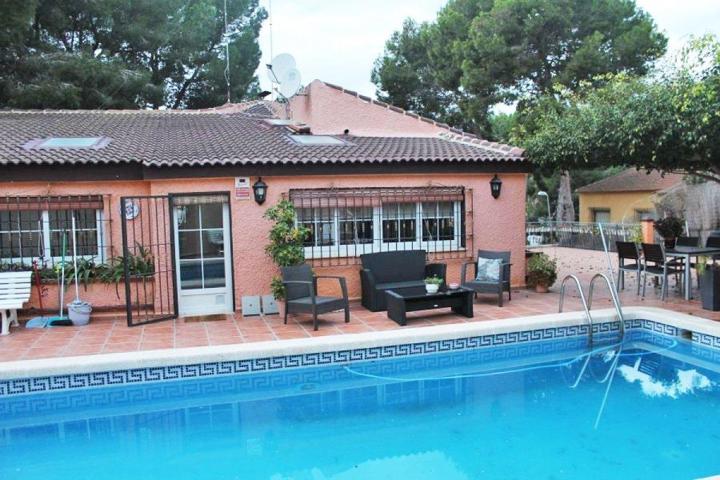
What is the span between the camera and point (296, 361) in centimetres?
853

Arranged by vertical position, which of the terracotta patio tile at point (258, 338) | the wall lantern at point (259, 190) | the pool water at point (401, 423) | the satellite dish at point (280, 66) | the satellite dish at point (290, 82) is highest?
the satellite dish at point (280, 66)

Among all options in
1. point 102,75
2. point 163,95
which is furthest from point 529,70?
point 102,75

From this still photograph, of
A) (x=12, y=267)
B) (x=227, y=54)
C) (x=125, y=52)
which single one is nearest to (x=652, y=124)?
(x=12, y=267)

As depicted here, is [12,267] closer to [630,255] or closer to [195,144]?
[195,144]

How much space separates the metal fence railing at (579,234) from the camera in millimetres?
23953

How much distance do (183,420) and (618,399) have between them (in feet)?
18.3

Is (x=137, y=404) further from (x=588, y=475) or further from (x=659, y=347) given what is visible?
(x=659, y=347)

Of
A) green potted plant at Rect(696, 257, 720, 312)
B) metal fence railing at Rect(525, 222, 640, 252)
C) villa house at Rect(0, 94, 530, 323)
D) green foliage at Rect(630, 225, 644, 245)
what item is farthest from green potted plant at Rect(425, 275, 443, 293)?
metal fence railing at Rect(525, 222, 640, 252)

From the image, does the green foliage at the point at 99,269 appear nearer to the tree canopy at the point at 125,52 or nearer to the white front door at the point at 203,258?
the white front door at the point at 203,258

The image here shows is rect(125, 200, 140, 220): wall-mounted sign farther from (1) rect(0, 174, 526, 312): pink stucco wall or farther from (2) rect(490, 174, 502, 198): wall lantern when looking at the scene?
(2) rect(490, 174, 502, 198): wall lantern

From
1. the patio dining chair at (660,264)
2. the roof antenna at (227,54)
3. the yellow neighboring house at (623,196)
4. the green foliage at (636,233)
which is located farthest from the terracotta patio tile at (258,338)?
the yellow neighboring house at (623,196)

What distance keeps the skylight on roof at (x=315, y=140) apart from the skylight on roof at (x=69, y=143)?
4042 mm

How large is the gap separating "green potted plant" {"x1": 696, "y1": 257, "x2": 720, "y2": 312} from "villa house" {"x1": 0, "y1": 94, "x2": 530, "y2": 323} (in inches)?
147

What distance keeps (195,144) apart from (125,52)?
15030 mm
